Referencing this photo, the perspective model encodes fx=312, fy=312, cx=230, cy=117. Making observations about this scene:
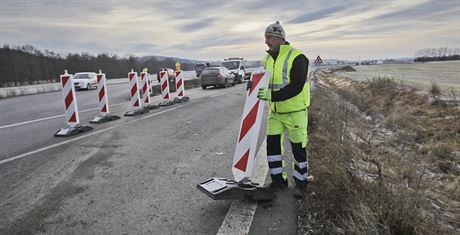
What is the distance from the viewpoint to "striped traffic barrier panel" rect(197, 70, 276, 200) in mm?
3383

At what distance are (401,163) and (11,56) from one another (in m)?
62.6

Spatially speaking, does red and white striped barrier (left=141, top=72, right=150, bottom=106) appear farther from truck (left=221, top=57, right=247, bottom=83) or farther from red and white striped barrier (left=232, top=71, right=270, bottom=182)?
truck (left=221, top=57, right=247, bottom=83)

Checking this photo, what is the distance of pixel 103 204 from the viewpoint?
3.45 meters

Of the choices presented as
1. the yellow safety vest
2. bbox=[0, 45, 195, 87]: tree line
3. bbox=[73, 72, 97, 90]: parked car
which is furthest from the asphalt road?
bbox=[0, 45, 195, 87]: tree line

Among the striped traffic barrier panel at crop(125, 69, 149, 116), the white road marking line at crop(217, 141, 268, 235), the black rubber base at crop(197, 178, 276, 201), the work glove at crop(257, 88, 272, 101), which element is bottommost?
the white road marking line at crop(217, 141, 268, 235)

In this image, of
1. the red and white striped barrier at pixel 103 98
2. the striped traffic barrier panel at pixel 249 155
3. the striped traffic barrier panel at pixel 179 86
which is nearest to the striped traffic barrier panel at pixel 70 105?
Result: the red and white striped barrier at pixel 103 98

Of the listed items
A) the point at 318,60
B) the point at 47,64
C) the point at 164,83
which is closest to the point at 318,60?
the point at 318,60

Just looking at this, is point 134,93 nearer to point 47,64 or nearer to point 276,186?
point 276,186

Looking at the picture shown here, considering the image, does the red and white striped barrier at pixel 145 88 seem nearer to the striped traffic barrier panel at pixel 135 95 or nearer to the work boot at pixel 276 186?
the striped traffic barrier panel at pixel 135 95

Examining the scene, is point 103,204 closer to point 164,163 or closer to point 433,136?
point 164,163

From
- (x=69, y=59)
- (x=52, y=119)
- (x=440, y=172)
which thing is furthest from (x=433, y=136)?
(x=69, y=59)

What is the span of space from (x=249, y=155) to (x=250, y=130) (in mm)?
280

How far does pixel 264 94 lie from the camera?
11.2 feet

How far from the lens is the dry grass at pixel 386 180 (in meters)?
2.65
